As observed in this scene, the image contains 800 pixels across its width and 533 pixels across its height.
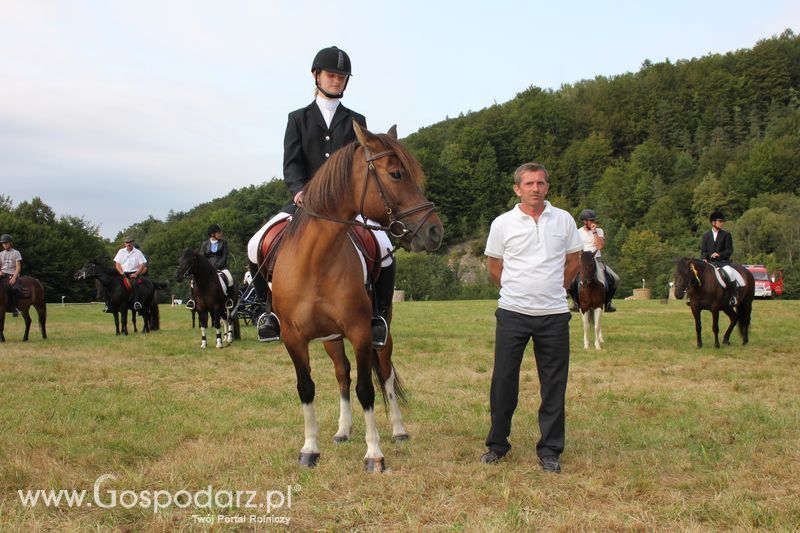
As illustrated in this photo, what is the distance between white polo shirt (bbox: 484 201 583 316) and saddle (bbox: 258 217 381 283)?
46.5 inches

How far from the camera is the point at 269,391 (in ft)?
29.0

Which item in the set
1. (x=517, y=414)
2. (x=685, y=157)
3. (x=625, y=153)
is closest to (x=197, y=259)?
(x=517, y=414)

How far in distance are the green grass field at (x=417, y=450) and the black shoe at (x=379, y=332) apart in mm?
1002

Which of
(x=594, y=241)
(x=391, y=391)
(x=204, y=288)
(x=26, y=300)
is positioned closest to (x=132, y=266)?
(x=26, y=300)

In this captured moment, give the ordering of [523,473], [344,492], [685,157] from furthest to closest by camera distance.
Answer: [685,157]
[523,473]
[344,492]

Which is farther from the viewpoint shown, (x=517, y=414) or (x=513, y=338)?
(x=517, y=414)

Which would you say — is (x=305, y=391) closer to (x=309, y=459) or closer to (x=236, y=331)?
(x=309, y=459)

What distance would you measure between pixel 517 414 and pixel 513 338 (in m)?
2.17

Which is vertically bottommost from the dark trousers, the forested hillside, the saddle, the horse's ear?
the dark trousers

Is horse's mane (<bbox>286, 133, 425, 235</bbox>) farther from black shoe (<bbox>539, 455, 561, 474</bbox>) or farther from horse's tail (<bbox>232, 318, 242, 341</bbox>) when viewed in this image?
horse's tail (<bbox>232, 318, 242, 341</bbox>)

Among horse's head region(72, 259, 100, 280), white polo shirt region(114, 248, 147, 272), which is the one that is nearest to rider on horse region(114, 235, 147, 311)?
white polo shirt region(114, 248, 147, 272)

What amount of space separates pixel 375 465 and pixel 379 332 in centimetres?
111

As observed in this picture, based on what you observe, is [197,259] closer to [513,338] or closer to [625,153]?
[513,338]

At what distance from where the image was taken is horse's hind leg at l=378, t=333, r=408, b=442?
20.5 ft
